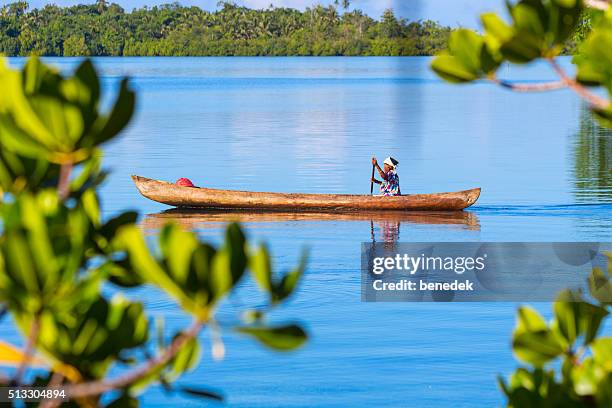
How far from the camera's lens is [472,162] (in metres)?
30.0

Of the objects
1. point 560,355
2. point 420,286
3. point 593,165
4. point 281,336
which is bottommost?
point 420,286

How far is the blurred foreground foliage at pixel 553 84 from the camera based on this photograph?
180cm

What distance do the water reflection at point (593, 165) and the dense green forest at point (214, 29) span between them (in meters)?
109

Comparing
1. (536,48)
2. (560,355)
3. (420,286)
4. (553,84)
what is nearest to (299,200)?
(420,286)

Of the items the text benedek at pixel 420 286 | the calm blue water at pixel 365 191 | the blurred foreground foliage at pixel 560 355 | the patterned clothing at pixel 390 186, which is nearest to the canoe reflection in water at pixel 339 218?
the calm blue water at pixel 365 191

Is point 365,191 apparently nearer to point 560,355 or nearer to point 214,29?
point 560,355

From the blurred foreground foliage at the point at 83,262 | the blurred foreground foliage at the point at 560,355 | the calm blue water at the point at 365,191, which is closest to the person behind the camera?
the blurred foreground foliage at the point at 83,262

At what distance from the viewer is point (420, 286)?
14.3m

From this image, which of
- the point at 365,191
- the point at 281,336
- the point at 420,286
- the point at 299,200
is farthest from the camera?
the point at 365,191

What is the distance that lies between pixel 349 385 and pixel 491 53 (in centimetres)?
867

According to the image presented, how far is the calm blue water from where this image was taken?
1057cm

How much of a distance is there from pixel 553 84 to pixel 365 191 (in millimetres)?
22342

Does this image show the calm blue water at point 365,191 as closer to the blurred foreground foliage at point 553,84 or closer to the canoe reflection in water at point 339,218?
the canoe reflection in water at point 339,218

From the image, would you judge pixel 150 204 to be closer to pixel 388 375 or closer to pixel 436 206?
pixel 436 206
